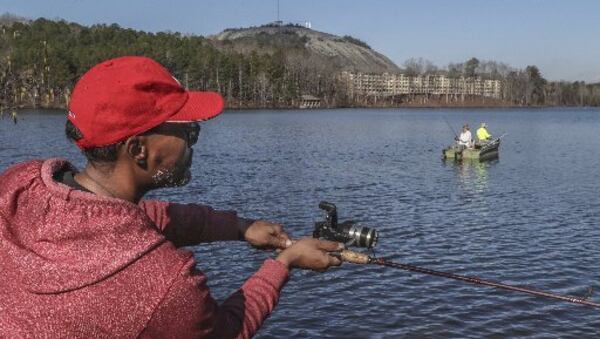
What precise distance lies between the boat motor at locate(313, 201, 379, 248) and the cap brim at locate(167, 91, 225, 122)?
5.06 ft

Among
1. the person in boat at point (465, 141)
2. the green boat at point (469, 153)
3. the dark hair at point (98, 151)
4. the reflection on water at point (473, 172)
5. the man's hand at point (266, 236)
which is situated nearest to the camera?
the dark hair at point (98, 151)

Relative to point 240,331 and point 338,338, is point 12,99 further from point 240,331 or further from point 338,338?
point 338,338

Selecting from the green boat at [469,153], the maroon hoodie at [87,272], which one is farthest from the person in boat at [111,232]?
the green boat at [469,153]

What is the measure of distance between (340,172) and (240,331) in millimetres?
36906

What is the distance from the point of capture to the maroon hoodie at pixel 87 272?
2338 mm

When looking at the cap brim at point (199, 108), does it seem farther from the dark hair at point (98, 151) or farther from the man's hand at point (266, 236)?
the man's hand at point (266, 236)

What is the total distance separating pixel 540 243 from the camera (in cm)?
2008

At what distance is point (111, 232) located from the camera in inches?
93.0

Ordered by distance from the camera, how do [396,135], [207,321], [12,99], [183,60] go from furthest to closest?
[183,60] < [396,135] < [12,99] < [207,321]

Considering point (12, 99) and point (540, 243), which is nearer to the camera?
point (12, 99)

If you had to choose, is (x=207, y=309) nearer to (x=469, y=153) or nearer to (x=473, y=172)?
(x=473, y=172)

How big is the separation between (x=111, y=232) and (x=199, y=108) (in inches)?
29.7

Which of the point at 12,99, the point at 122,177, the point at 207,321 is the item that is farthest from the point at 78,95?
the point at 12,99

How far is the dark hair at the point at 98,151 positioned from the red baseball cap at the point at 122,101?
27 millimetres
